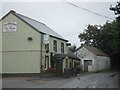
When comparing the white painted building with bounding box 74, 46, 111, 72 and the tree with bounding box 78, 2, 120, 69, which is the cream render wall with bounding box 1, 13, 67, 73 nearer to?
the white painted building with bounding box 74, 46, 111, 72

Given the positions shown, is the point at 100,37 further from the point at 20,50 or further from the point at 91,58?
the point at 20,50

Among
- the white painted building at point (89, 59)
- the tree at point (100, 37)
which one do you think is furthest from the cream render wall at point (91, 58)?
the tree at point (100, 37)

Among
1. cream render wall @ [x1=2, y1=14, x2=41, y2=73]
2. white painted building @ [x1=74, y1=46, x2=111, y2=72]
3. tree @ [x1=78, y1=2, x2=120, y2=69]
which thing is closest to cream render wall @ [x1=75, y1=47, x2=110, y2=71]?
white painted building @ [x1=74, y1=46, x2=111, y2=72]

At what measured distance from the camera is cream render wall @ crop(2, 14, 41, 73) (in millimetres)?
39750

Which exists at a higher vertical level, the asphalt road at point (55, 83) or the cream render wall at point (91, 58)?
the cream render wall at point (91, 58)

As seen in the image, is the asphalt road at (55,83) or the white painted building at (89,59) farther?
the white painted building at (89,59)

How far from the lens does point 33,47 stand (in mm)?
40125

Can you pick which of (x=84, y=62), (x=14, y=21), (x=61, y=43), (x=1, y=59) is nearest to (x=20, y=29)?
(x=14, y=21)

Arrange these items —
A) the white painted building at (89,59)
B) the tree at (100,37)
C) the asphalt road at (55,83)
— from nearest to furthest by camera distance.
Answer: the asphalt road at (55,83) < the white painted building at (89,59) < the tree at (100,37)

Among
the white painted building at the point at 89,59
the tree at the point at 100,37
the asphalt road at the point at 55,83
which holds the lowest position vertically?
the asphalt road at the point at 55,83

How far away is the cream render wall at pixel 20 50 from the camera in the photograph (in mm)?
39750

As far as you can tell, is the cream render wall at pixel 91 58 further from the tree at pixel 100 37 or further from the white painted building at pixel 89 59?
the tree at pixel 100 37

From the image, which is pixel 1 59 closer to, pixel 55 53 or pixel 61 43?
pixel 55 53

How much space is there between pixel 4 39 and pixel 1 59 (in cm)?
273
